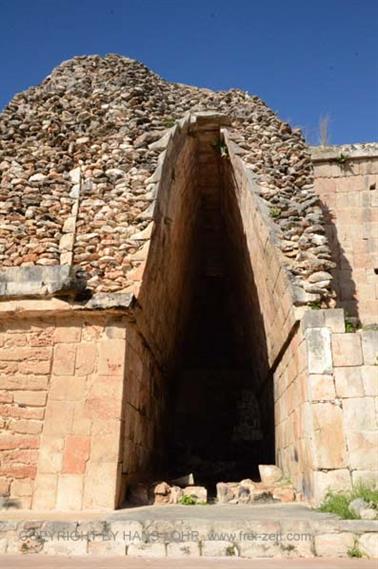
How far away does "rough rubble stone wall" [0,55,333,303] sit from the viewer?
21.3ft

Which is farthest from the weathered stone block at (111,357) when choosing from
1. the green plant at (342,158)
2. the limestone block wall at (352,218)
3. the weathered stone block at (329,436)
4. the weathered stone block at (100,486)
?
the green plant at (342,158)

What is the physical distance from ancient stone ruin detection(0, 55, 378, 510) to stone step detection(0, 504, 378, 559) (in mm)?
996

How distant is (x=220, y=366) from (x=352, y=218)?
619cm

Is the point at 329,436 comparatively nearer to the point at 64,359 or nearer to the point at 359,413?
the point at 359,413

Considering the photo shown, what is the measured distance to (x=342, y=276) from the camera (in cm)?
824

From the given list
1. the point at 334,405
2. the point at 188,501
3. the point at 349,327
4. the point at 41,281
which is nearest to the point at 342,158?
the point at 349,327

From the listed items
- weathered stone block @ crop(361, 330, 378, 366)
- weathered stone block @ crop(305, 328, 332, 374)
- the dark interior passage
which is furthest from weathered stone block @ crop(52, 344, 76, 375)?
the dark interior passage

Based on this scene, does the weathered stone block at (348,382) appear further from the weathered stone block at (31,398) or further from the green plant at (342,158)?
the green plant at (342,158)

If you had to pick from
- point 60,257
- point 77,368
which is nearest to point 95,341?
point 77,368

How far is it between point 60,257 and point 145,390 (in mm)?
2521

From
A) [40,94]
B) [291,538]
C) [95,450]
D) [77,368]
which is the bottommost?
[291,538]

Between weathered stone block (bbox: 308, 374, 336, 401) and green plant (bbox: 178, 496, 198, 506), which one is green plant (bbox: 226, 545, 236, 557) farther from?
weathered stone block (bbox: 308, 374, 336, 401)

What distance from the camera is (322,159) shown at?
29.7 feet

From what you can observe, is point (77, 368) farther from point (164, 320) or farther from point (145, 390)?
point (164, 320)
